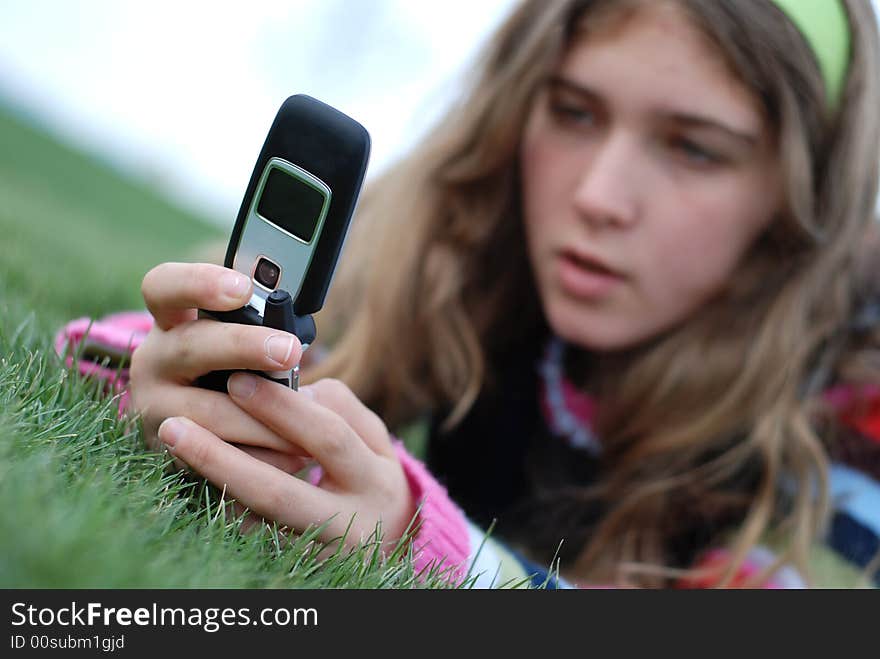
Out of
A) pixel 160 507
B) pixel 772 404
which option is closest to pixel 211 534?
pixel 160 507

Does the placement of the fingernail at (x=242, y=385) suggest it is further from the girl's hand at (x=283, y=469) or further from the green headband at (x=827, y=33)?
the green headband at (x=827, y=33)

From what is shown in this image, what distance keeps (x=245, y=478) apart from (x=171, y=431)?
108 millimetres

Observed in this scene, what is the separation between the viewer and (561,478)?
220 cm

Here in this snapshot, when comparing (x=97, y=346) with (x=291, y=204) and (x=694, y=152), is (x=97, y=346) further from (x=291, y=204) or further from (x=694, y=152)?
(x=694, y=152)

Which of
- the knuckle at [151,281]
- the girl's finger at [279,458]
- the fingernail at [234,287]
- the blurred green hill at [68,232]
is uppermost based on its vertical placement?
the fingernail at [234,287]

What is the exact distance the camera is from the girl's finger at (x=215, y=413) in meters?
1.08

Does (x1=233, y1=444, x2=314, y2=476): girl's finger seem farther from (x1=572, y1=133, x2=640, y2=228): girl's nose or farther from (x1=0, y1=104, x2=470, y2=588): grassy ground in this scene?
(x1=572, y1=133, x2=640, y2=228): girl's nose

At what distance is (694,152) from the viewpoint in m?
1.92

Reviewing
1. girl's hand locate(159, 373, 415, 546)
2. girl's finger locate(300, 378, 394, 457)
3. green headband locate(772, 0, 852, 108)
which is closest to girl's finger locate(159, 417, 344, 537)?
girl's hand locate(159, 373, 415, 546)

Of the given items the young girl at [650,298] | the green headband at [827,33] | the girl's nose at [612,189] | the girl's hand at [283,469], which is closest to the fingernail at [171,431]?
the girl's hand at [283,469]

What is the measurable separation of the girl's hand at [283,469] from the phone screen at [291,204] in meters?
0.20

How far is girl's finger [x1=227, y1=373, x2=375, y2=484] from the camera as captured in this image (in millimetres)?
1050
